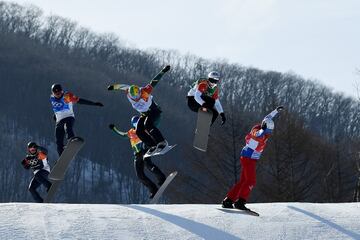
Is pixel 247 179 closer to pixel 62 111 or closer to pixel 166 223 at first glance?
pixel 166 223

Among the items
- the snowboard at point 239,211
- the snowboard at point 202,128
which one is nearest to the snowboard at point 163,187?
the snowboard at point 202,128

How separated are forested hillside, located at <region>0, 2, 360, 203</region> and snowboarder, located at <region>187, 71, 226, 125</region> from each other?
1355cm

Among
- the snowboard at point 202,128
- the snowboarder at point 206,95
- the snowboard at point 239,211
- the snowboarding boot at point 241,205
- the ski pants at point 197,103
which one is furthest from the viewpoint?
the snowboard at point 202,128

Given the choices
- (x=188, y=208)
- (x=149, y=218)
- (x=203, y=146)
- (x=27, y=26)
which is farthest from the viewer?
(x=27, y=26)

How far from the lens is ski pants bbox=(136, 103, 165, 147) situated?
1405 centimetres

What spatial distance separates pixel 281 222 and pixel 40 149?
5.63 meters

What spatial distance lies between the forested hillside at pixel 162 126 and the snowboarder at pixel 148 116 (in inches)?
555

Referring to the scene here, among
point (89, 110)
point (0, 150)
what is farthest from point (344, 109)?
point (0, 150)

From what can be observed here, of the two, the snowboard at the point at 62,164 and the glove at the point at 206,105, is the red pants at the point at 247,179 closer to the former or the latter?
the glove at the point at 206,105

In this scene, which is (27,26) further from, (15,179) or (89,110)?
(15,179)

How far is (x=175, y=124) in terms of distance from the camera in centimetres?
8025

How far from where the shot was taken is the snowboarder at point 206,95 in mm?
14117

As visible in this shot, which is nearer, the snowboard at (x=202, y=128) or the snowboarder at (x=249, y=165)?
the snowboarder at (x=249, y=165)

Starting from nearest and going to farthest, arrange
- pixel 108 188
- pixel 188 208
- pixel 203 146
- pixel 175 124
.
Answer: pixel 188 208 → pixel 203 146 → pixel 108 188 → pixel 175 124
